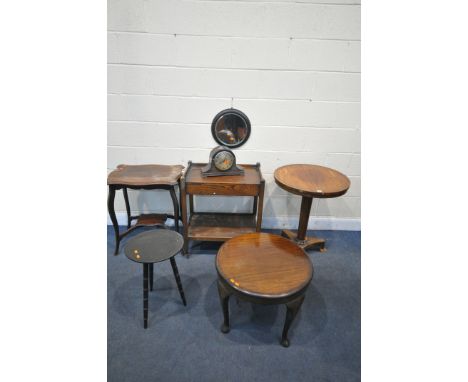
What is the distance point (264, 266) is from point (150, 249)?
2.19 feet

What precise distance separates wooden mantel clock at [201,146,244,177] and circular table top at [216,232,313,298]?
65 centimetres

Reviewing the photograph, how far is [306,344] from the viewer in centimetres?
161

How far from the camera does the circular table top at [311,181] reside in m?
1.90

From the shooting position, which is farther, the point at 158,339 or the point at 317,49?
the point at 317,49

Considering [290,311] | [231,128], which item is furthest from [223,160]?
[290,311]

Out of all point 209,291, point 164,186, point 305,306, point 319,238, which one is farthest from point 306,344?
point 164,186

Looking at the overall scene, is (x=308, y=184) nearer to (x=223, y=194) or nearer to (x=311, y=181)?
(x=311, y=181)

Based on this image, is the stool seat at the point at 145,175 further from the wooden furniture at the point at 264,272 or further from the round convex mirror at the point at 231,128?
the wooden furniture at the point at 264,272

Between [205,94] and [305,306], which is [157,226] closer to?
[205,94]

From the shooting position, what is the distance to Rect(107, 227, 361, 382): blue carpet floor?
1454 millimetres

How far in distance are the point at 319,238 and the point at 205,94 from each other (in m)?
1.69

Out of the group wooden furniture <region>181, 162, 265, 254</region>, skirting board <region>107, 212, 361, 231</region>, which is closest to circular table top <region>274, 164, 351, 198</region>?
wooden furniture <region>181, 162, 265, 254</region>

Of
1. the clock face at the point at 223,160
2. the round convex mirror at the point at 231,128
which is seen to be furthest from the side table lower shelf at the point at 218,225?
the round convex mirror at the point at 231,128

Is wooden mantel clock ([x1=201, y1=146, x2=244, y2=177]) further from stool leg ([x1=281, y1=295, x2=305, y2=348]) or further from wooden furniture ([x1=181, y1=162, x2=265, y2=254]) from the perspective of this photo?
stool leg ([x1=281, y1=295, x2=305, y2=348])
